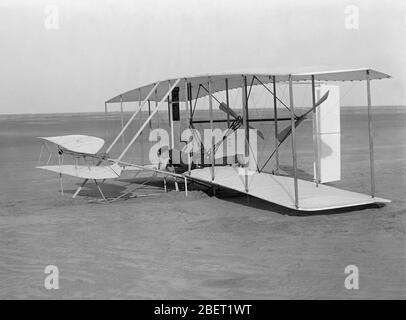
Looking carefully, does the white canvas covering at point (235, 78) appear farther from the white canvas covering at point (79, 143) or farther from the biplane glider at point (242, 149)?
the white canvas covering at point (79, 143)

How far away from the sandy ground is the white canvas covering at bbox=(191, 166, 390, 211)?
9.0 inches

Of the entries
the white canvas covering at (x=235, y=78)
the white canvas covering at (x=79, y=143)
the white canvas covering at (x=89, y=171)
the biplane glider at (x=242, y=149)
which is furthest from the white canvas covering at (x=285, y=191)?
the white canvas covering at (x=79, y=143)

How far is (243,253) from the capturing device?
728 cm

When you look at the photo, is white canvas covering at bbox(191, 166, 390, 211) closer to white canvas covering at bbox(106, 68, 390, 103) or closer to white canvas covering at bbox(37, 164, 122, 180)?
white canvas covering at bbox(37, 164, 122, 180)

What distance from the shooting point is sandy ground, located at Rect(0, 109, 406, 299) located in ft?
19.3

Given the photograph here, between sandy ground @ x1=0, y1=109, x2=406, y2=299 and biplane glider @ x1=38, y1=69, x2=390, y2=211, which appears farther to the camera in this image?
biplane glider @ x1=38, y1=69, x2=390, y2=211

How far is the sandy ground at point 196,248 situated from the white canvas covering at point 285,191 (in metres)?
0.23

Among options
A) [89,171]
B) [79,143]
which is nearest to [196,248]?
[89,171]

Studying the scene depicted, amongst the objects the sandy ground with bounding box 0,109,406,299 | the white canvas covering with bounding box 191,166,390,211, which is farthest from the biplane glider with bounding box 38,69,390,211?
the sandy ground with bounding box 0,109,406,299

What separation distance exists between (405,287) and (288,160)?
46.6ft

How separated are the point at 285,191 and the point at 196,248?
3471mm

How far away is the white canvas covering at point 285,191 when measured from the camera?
30.8 ft

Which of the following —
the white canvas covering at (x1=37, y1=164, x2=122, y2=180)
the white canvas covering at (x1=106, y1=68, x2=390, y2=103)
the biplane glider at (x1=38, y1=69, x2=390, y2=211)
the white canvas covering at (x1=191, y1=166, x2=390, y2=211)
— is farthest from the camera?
the white canvas covering at (x1=37, y1=164, x2=122, y2=180)
